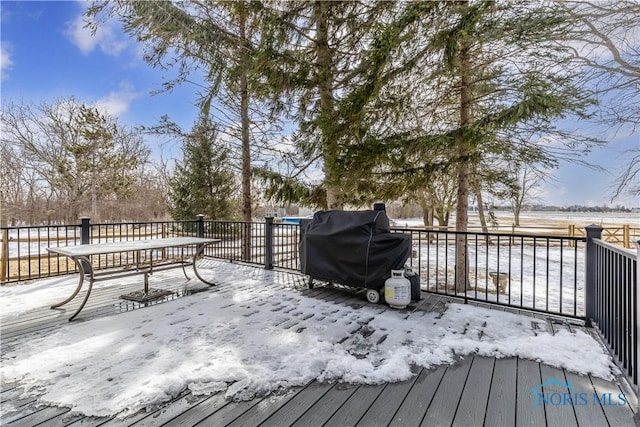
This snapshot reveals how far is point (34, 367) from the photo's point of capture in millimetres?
2041

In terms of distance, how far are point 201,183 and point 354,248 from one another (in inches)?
368

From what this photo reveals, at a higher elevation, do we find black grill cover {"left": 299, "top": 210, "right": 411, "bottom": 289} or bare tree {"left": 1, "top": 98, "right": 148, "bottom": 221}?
bare tree {"left": 1, "top": 98, "right": 148, "bottom": 221}

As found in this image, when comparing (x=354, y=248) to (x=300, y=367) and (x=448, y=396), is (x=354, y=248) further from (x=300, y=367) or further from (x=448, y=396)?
(x=448, y=396)

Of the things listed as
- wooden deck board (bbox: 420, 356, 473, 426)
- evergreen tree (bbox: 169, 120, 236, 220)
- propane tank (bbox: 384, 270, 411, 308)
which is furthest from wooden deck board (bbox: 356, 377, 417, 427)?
evergreen tree (bbox: 169, 120, 236, 220)

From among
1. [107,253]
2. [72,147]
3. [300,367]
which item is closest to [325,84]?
[107,253]

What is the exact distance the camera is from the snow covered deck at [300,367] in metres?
1.59

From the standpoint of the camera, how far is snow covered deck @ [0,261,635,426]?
159 centimetres

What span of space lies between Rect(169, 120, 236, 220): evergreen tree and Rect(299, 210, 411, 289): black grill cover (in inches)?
323

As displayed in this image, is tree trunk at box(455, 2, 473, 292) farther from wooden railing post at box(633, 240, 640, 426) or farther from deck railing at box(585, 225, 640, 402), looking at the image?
wooden railing post at box(633, 240, 640, 426)

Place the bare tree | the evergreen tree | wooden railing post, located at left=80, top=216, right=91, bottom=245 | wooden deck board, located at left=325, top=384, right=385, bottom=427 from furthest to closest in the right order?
the bare tree, the evergreen tree, wooden railing post, located at left=80, top=216, right=91, bottom=245, wooden deck board, located at left=325, top=384, right=385, bottom=427

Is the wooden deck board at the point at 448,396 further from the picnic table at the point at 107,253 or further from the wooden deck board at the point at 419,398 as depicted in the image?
the picnic table at the point at 107,253

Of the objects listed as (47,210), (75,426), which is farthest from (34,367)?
(47,210)

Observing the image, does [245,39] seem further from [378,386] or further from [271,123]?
[378,386]

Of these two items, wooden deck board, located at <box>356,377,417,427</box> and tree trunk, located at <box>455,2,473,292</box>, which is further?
tree trunk, located at <box>455,2,473,292</box>
